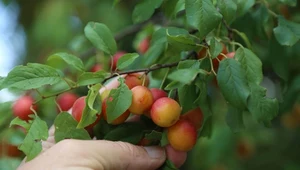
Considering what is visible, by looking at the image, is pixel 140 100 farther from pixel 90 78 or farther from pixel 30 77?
pixel 30 77

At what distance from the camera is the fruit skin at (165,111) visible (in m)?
0.87

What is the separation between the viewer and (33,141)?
868 millimetres

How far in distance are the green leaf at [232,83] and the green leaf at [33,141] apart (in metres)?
0.33

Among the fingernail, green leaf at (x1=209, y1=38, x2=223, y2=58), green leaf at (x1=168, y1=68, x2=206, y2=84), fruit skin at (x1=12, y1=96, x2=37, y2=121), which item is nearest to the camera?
green leaf at (x1=168, y1=68, x2=206, y2=84)

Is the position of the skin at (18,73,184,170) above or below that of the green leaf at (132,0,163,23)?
below

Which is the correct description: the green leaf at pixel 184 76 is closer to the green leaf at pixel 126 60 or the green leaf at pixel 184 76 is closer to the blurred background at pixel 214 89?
the green leaf at pixel 126 60

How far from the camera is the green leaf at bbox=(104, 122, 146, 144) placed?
3.20 feet

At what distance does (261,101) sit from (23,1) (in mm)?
2071

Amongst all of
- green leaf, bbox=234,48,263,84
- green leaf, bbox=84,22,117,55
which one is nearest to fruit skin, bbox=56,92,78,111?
green leaf, bbox=84,22,117,55

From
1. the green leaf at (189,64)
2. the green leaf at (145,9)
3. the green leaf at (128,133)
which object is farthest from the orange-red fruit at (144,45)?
the green leaf at (189,64)

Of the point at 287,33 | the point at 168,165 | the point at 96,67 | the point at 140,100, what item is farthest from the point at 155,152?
the point at 96,67

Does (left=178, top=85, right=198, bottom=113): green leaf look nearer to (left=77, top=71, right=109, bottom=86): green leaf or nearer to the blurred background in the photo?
(left=77, top=71, right=109, bottom=86): green leaf

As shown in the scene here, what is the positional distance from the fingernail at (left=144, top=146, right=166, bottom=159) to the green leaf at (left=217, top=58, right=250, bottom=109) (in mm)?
197

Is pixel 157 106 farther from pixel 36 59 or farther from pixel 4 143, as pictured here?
pixel 36 59
